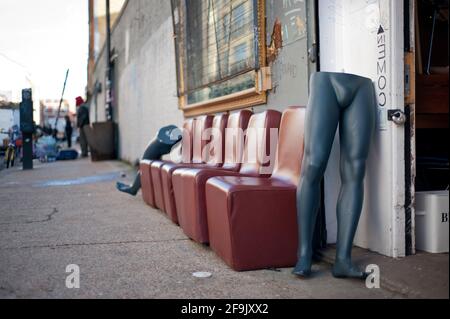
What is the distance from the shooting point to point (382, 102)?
302 centimetres

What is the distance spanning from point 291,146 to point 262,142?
1.32 ft

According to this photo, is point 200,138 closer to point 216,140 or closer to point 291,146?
point 216,140

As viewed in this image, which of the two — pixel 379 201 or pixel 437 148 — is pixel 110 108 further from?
pixel 379 201

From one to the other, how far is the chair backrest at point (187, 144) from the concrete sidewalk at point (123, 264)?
69 centimetres

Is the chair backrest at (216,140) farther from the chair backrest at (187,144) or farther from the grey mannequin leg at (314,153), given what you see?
the grey mannequin leg at (314,153)

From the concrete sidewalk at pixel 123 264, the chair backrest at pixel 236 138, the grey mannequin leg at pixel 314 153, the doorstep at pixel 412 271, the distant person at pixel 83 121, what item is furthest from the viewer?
the distant person at pixel 83 121

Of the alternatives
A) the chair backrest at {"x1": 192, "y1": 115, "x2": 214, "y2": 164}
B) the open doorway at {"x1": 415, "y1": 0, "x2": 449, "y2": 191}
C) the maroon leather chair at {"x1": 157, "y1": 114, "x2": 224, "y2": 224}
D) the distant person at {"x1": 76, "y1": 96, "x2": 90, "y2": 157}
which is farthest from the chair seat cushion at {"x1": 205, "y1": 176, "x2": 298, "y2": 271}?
the distant person at {"x1": 76, "y1": 96, "x2": 90, "y2": 157}

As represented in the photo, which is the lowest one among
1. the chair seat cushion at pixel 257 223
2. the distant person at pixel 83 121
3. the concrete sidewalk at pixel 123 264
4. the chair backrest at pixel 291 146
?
the concrete sidewalk at pixel 123 264

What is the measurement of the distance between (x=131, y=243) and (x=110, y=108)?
47.4ft

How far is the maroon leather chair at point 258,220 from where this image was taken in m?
2.89

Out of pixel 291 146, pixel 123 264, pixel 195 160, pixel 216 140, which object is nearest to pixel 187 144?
pixel 195 160

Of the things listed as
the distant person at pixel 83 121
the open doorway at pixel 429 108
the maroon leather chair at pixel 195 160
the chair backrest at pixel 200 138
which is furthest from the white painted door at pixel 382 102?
the distant person at pixel 83 121

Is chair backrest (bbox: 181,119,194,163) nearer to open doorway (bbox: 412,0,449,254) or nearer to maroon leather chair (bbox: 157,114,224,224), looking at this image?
maroon leather chair (bbox: 157,114,224,224)
